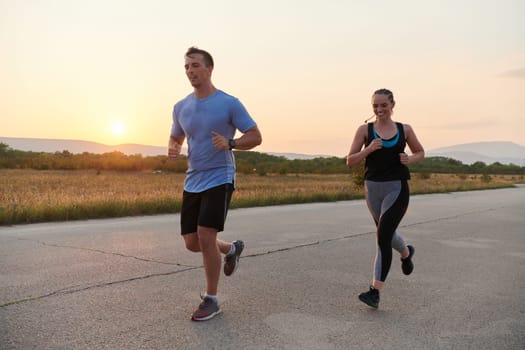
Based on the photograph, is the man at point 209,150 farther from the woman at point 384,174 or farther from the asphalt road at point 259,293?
the woman at point 384,174

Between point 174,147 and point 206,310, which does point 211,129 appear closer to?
point 174,147

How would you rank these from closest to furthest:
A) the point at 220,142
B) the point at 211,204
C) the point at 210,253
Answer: the point at 220,142, the point at 211,204, the point at 210,253

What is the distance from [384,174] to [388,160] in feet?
0.42

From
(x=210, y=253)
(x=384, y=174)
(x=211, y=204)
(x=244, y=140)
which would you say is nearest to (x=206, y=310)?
(x=210, y=253)

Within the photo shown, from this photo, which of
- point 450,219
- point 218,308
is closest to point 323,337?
point 218,308

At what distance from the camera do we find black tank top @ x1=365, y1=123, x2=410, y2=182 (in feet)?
16.3

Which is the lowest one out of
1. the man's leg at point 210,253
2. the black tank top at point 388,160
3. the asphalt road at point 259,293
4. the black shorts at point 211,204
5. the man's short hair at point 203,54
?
the asphalt road at point 259,293

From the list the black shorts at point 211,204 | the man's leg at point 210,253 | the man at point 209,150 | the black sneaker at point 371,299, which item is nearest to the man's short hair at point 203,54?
the man at point 209,150

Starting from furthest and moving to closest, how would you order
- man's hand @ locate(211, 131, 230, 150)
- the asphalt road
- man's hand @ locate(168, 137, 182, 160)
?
1. man's hand @ locate(168, 137, 182, 160)
2. man's hand @ locate(211, 131, 230, 150)
3. the asphalt road

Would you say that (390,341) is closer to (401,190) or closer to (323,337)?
(323,337)

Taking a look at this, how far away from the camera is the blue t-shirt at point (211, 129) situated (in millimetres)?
4426

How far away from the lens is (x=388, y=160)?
4980mm

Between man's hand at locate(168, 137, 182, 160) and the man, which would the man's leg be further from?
man's hand at locate(168, 137, 182, 160)

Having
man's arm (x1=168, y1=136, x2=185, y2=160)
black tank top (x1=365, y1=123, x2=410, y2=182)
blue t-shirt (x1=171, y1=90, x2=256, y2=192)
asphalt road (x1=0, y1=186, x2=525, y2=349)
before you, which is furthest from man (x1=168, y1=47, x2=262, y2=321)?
black tank top (x1=365, y1=123, x2=410, y2=182)
